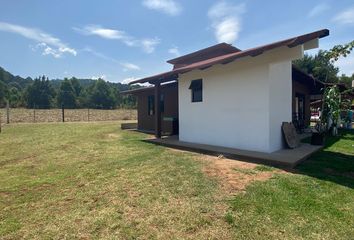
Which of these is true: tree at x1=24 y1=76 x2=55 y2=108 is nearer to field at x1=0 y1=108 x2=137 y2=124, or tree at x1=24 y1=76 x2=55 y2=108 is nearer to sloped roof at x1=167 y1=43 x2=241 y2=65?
field at x1=0 y1=108 x2=137 y2=124

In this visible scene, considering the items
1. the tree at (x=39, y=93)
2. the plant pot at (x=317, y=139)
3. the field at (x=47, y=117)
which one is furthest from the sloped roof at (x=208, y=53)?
the tree at (x=39, y=93)

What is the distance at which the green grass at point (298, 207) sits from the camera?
9.12 feet

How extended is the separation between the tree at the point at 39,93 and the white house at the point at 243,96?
54.6 m

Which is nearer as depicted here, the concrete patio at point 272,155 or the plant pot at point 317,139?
the concrete patio at point 272,155

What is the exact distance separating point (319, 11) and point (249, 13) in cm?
245

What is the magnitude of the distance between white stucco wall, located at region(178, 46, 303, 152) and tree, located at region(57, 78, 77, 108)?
56.5 m

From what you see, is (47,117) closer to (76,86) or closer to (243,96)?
(243,96)

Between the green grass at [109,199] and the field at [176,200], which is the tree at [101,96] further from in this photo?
the field at [176,200]

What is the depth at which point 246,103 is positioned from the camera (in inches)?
281

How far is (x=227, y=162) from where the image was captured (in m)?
6.00

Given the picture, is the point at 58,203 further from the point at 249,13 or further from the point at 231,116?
the point at 249,13

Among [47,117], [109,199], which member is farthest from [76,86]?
[109,199]

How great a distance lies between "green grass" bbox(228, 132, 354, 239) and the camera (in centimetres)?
278

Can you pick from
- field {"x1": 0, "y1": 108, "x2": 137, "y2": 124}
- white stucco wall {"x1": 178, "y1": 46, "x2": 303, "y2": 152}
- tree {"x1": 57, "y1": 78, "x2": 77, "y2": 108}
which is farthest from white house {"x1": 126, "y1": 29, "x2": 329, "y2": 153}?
tree {"x1": 57, "y1": 78, "x2": 77, "y2": 108}
